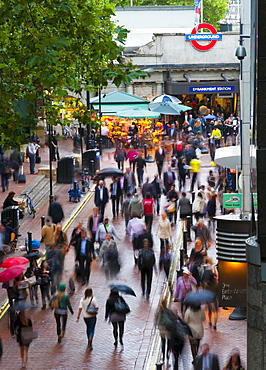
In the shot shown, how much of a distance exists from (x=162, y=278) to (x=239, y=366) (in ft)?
25.1

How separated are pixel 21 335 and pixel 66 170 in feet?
60.2

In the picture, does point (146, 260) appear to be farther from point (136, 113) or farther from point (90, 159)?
point (136, 113)

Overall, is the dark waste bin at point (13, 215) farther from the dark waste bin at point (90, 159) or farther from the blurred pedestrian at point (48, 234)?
the dark waste bin at point (90, 159)

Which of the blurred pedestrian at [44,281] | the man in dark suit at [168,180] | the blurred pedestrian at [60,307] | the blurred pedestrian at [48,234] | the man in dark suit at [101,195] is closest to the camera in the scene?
the blurred pedestrian at [60,307]

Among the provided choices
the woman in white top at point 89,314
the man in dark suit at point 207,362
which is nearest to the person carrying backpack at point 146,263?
the woman in white top at point 89,314

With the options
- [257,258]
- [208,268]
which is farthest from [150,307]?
[257,258]

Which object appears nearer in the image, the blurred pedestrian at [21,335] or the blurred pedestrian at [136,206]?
the blurred pedestrian at [21,335]

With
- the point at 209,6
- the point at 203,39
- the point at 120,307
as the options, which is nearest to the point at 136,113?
the point at 203,39

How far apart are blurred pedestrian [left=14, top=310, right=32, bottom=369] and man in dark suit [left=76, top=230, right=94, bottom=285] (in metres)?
4.54

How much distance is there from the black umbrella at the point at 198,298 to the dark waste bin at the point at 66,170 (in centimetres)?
1731

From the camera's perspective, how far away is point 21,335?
45.4ft

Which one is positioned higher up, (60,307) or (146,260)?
(146,260)

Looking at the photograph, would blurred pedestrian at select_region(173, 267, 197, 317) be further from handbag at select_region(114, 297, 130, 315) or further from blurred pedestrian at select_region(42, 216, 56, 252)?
blurred pedestrian at select_region(42, 216, 56, 252)

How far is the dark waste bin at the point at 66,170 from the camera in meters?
31.4
